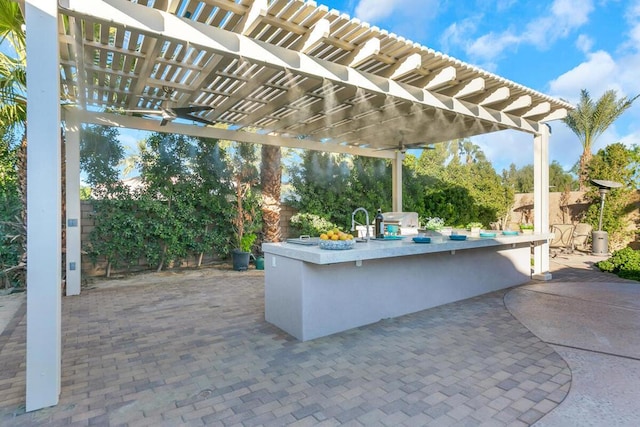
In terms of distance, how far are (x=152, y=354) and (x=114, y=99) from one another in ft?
13.9

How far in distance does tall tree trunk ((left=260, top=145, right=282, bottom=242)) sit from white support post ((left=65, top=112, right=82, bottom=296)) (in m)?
3.72

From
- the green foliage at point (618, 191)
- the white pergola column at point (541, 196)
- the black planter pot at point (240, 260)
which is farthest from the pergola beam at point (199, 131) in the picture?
the green foliage at point (618, 191)

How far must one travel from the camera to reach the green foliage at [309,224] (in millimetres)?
9016

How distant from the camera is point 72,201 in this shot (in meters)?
5.41

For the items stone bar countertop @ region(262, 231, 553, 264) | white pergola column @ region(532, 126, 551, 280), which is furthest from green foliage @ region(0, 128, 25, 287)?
white pergola column @ region(532, 126, 551, 280)

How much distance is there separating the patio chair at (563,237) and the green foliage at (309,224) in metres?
6.45

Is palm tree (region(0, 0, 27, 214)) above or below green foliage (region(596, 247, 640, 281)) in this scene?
above

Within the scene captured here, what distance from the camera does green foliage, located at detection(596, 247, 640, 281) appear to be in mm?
6379

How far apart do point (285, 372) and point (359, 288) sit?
137 cm

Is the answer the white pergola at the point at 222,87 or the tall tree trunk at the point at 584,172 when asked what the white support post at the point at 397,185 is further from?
the tall tree trunk at the point at 584,172

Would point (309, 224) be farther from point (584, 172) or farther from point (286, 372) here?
point (584, 172)

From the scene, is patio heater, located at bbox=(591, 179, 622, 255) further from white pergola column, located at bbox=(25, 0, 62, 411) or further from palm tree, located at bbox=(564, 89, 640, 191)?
white pergola column, located at bbox=(25, 0, 62, 411)

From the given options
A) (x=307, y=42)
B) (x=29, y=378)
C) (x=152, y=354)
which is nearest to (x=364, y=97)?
(x=307, y=42)

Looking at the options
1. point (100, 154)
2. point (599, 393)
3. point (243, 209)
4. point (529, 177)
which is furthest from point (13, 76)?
point (529, 177)
